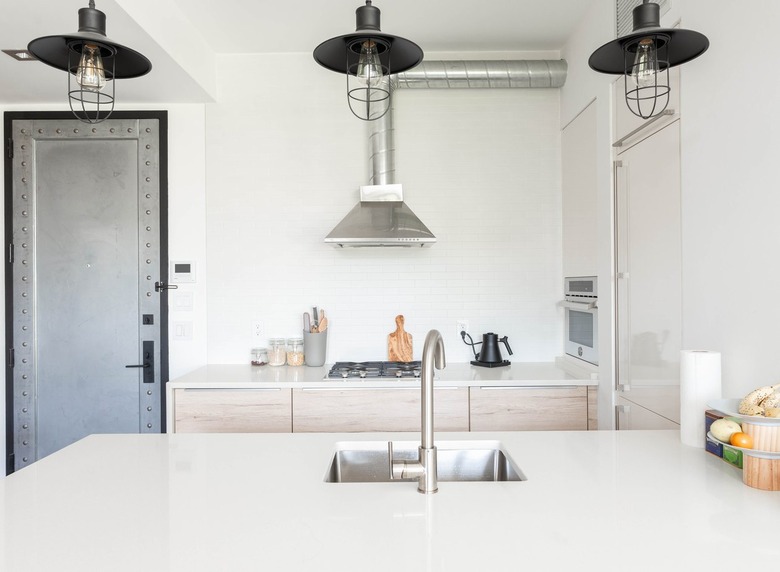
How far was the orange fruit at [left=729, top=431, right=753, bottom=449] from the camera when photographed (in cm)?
132

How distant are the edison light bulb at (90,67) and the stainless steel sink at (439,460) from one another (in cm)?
127

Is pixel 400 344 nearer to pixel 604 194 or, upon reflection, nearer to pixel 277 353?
pixel 277 353

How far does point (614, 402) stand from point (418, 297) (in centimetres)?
135

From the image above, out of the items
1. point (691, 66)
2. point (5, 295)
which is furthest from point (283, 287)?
point (691, 66)

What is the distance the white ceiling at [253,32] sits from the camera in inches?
105

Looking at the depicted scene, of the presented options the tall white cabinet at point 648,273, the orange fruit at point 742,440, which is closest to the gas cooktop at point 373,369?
the tall white cabinet at point 648,273

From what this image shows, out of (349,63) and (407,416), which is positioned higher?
(349,63)

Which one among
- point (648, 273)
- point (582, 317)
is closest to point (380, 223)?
point (582, 317)

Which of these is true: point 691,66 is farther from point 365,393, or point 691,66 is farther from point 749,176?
point 365,393

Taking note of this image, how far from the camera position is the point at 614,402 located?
269cm

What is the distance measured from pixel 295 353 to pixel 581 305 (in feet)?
5.74

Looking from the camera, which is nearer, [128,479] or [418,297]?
[128,479]

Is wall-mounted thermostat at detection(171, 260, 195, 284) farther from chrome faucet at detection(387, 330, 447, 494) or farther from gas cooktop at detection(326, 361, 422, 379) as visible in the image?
chrome faucet at detection(387, 330, 447, 494)

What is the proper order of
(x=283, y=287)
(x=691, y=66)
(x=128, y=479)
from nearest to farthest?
(x=128, y=479), (x=691, y=66), (x=283, y=287)
